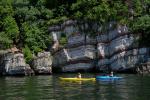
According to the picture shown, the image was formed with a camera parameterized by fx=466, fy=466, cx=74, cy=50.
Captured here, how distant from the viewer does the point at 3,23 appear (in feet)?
241

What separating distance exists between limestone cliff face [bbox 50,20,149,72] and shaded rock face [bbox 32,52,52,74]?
299cm

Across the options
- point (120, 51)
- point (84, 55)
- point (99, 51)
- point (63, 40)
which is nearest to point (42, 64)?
point (63, 40)

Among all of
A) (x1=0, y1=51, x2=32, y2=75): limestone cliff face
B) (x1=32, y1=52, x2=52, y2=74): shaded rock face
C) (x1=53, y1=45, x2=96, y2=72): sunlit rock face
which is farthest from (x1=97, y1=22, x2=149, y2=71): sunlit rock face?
(x1=0, y1=51, x2=32, y2=75): limestone cliff face

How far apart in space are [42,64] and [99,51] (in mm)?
9073

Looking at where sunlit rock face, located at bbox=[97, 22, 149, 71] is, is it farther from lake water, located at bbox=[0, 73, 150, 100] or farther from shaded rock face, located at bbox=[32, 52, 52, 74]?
lake water, located at bbox=[0, 73, 150, 100]

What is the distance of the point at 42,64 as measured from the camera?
6906 cm

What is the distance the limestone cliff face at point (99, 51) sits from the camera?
68.9 metres

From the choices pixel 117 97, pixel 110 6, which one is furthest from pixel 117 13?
pixel 117 97

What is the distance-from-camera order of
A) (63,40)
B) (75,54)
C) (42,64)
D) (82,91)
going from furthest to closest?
(63,40)
(75,54)
(42,64)
(82,91)

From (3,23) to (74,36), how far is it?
37.3 ft

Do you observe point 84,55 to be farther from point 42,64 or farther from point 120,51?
point 42,64

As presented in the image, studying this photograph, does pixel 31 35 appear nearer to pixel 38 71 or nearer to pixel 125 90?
pixel 38 71

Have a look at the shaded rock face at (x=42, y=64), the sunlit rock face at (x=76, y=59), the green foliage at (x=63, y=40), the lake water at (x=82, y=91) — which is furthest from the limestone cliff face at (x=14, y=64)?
the lake water at (x=82, y=91)

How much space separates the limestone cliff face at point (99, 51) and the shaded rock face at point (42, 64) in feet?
9.80
